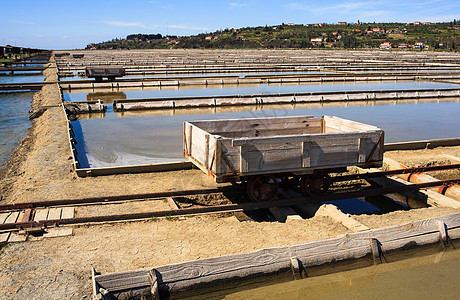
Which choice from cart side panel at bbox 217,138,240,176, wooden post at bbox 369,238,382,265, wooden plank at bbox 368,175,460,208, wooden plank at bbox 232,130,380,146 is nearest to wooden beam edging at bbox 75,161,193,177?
cart side panel at bbox 217,138,240,176

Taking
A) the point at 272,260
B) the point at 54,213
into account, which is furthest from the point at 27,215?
the point at 272,260

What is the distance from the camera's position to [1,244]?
19.7 feet

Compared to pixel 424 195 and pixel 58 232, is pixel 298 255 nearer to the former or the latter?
pixel 58 232

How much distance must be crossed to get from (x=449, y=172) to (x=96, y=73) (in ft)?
85.1

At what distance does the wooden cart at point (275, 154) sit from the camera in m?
7.22

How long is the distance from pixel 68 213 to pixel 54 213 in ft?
0.73

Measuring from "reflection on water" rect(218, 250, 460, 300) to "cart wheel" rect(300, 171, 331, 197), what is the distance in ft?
7.92

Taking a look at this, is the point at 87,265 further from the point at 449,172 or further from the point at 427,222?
the point at 449,172

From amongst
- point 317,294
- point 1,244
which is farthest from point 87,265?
point 317,294

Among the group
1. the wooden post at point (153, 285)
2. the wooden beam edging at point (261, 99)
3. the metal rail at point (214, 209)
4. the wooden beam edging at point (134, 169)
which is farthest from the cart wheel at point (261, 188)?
the wooden beam edging at point (261, 99)

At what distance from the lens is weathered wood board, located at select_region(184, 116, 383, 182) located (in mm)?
7191

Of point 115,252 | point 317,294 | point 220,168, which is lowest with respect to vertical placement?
point 317,294

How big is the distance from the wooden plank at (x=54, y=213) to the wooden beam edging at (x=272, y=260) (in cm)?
270

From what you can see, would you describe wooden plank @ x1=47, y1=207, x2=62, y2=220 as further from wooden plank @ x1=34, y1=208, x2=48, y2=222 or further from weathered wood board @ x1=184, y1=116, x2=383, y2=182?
weathered wood board @ x1=184, y1=116, x2=383, y2=182
